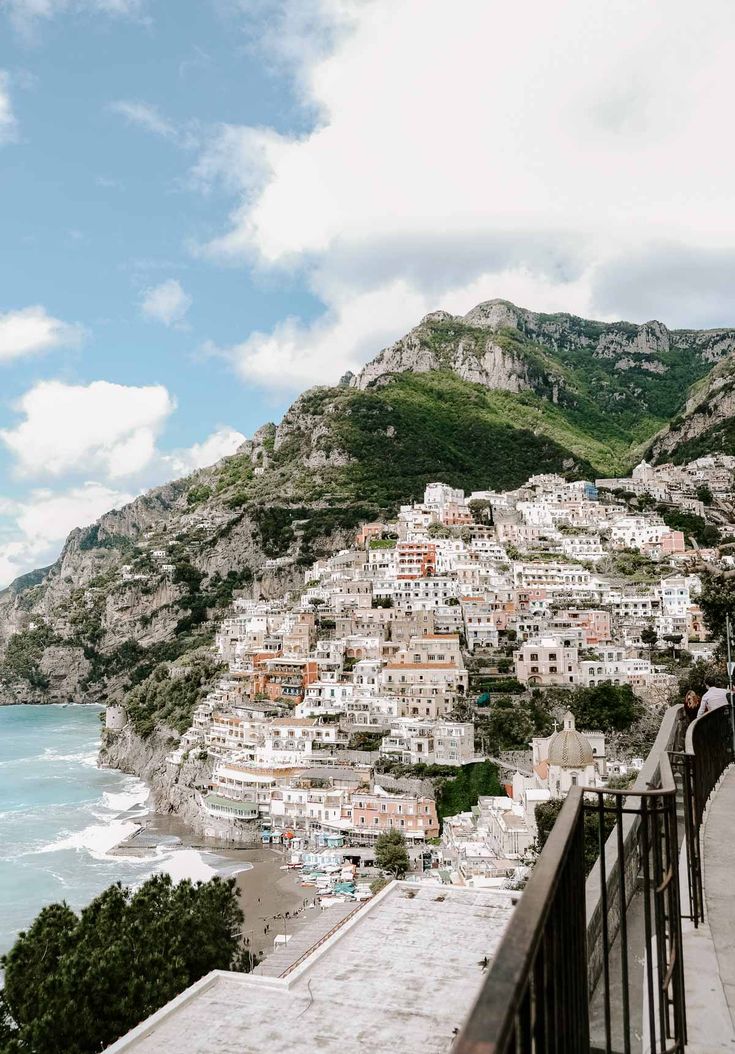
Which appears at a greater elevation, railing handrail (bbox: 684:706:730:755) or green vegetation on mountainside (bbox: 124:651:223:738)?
railing handrail (bbox: 684:706:730:755)

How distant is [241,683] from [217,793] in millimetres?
12468

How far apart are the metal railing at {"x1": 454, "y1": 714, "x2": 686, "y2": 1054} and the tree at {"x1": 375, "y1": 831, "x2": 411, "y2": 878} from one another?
2376cm

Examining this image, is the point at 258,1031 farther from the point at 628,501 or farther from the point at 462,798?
the point at 628,501

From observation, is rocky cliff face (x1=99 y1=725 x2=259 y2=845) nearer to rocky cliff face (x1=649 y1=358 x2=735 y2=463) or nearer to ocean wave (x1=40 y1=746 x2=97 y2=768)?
ocean wave (x1=40 y1=746 x2=97 y2=768)

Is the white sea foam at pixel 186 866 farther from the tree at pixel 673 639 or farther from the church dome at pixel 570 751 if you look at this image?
the tree at pixel 673 639

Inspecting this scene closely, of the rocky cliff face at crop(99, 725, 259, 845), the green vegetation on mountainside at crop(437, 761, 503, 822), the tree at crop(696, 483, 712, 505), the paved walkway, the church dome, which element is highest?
the tree at crop(696, 483, 712, 505)

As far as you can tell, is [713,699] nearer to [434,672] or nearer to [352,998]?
[352,998]

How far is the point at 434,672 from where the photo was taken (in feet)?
126

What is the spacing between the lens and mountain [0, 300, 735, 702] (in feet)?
266

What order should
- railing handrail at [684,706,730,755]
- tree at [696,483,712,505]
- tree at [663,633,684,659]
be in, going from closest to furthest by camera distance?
railing handrail at [684,706,730,755] < tree at [663,633,684,659] < tree at [696,483,712,505]

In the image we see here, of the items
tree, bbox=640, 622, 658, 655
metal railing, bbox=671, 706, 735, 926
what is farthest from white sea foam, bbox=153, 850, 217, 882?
tree, bbox=640, 622, 658, 655

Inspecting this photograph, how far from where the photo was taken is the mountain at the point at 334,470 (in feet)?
266

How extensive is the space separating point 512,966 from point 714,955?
246 cm

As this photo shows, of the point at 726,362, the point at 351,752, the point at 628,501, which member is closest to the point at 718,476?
the point at 628,501
